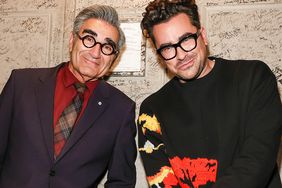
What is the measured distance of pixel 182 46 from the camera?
5.33 feet

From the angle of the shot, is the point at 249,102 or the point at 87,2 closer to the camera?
the point at 249,102

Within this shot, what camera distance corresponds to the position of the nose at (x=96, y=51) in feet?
6.27

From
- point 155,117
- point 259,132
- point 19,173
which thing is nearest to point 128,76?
point 155,117

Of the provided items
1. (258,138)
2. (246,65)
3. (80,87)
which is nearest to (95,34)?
(80,87)

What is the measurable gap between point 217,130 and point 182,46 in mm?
393

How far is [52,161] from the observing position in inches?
67.0

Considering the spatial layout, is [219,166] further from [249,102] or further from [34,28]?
[34,28]

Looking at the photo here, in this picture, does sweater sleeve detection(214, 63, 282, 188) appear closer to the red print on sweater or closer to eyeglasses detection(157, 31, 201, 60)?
the red print on sweater

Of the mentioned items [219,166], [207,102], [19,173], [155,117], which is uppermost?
[207,102]

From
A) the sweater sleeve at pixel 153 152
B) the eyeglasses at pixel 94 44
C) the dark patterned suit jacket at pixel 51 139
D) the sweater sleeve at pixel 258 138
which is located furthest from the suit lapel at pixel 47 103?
the sweater sleeve at pixel 258 138

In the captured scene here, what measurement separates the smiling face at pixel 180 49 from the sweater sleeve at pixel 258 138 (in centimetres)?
24

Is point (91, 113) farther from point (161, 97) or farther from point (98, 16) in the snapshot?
point (98, 16)

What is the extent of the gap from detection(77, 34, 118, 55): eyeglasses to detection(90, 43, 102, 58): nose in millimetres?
15

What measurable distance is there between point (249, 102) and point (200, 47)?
0.33m
